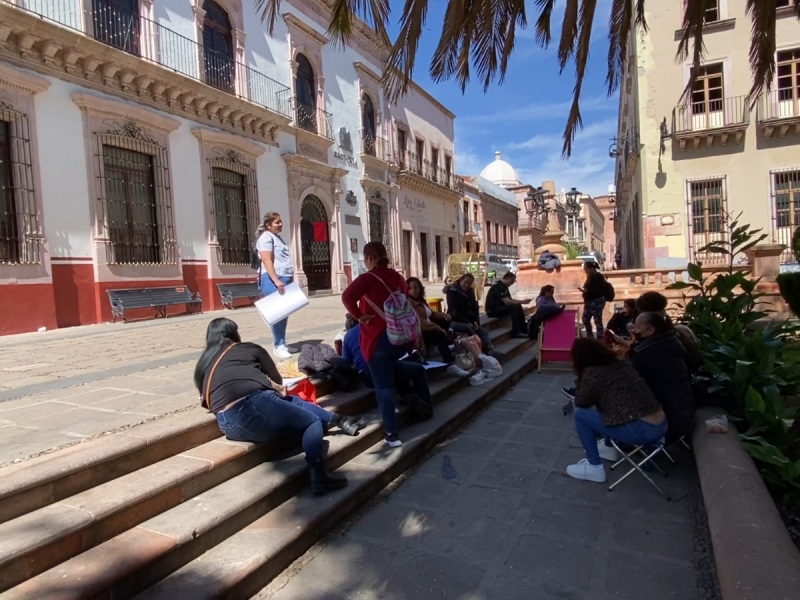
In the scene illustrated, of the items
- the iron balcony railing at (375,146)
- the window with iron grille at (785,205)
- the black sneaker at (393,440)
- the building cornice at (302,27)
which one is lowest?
the black sneaker at (393,440)

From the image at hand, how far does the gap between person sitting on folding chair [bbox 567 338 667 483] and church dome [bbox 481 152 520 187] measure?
5008 centimetres

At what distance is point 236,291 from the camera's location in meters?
14.7

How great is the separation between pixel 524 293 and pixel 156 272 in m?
9.12

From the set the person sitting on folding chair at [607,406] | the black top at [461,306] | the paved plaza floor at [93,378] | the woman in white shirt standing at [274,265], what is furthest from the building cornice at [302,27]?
the person sitting on folding chair at [607,406]

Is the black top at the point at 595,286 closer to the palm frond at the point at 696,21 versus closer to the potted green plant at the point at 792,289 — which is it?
the potted green plant at the point at 792,289

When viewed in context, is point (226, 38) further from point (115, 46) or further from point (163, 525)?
point (163, 525)

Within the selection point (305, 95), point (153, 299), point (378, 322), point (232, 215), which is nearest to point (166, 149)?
point (232, 215)

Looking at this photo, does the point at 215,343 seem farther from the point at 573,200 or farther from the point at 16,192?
the point at 573,200

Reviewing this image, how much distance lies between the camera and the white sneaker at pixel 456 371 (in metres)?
6.42

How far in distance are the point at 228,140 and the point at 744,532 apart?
15.0 meters

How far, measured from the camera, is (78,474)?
2.83m

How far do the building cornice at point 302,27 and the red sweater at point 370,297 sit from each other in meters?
15.3

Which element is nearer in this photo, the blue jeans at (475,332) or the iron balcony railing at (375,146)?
the blue jeans at (475,332)

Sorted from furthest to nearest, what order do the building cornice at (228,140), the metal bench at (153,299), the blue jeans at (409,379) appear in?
1. the building cornice at (228,140)
2. the metal bench at (153,299)
3. the blue jeans at (409,379)
